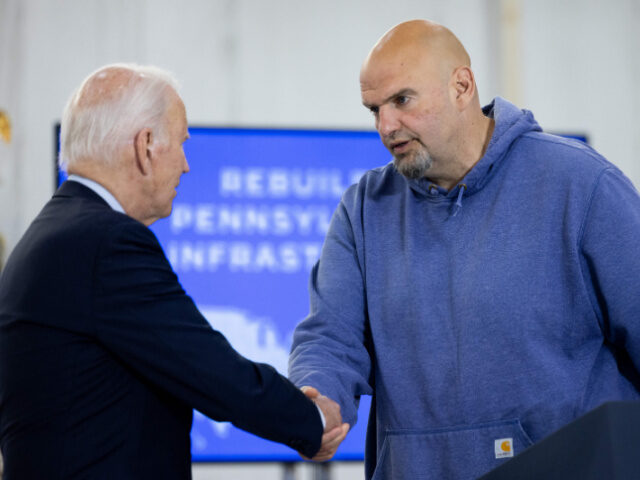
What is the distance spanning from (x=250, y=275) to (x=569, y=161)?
2041 mm

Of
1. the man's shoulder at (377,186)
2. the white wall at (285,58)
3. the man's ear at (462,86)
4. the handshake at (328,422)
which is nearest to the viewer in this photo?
the handshake at (328,422)

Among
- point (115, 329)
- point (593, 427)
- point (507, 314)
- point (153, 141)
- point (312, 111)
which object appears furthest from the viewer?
point (312, 111)

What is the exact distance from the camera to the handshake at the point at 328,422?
1816 millimetres

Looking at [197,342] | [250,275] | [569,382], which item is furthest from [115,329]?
[250,275]

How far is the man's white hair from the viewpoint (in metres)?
1.59

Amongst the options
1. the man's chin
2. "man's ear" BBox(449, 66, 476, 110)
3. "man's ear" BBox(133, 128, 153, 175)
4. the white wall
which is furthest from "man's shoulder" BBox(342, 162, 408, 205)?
the white wall

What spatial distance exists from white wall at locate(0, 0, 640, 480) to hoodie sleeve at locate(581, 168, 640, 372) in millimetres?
2364

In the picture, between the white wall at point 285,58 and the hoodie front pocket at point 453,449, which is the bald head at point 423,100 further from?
the white wall at point 285,58

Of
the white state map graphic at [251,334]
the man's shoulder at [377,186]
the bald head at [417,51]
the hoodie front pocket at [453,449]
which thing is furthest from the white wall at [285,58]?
the hoodie front pocket at [453,449]

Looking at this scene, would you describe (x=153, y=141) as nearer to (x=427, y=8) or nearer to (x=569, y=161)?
(x=569, y=161)

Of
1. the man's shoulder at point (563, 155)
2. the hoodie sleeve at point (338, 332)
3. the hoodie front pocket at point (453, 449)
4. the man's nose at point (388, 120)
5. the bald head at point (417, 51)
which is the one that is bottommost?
the hoodie front pocket at point (453, 449)

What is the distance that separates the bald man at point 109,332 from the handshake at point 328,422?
0.17 metres

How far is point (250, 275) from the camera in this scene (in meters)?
3.64

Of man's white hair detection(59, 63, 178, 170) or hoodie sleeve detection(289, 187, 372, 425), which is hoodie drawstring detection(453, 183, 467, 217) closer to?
hoodie sleeve detection(289, 187, 372, 425)
